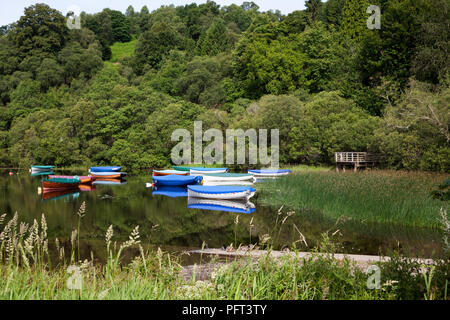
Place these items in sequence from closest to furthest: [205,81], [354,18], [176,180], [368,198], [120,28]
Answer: [368,198], [176,180], [354,18], [205,81], [120,28]

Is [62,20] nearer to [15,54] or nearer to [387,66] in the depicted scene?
[15,54]

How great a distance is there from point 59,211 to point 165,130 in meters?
23.8

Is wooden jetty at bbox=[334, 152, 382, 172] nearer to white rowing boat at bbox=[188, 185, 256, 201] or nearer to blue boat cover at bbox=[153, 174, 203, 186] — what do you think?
white rowing boat at bbox=[188, 185, 256, 201]

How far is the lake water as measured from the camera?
10.2 metres

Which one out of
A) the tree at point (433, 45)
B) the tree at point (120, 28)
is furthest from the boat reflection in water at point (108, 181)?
the tree at point (120, 28)

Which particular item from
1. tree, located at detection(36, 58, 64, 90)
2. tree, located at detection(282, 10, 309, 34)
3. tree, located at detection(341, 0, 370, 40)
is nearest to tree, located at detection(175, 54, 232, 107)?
tree, located at detection(282, 10, 309, 34)

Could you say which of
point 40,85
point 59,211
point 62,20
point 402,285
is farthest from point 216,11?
point 402,285

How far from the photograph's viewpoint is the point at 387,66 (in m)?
33.0

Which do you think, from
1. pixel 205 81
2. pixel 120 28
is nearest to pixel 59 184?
pixel 205 81

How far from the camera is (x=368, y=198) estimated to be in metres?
13.2

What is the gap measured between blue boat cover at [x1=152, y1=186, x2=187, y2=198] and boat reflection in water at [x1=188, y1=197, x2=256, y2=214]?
2879 millimetres

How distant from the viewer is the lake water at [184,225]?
10.2 metres

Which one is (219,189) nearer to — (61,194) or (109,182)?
(61,194)

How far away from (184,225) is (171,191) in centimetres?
1070
